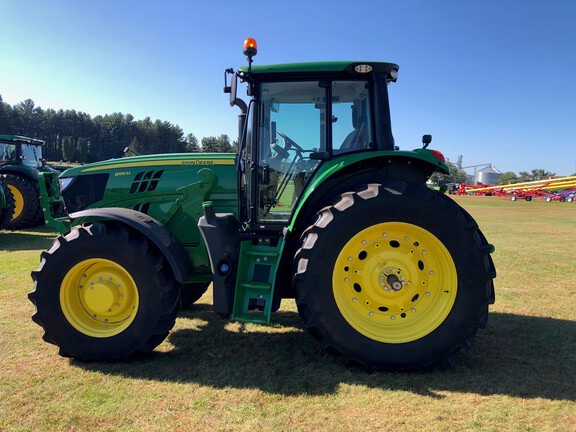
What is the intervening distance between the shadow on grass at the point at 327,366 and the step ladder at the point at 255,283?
0.41 meters

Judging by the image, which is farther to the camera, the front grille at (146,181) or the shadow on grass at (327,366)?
the front grille at (146,181)

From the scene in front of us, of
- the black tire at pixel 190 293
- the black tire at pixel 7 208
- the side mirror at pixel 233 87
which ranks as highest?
the side mirror at pixel 233 87

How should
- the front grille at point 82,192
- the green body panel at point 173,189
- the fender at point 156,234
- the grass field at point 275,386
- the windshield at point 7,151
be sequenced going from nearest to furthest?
the grass field at point 275,386 < the fender at point 156,234 < the green body panel at point 173,189 < the front grille at point 82,192 < the windshield at point 7,151

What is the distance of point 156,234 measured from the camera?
138 inches

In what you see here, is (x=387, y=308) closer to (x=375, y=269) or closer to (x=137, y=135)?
(x=375, y=269)

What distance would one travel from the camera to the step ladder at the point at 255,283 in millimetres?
3469

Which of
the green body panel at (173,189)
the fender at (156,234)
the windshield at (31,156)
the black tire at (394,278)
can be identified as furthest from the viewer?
the windshield at (31,156)

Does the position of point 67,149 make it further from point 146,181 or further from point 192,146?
point 146,181

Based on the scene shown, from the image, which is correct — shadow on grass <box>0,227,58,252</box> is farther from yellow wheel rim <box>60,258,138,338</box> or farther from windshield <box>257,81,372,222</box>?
windshield <box>257,81,372,222</box>

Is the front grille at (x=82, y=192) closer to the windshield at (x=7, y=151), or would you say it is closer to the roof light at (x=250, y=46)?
the roof light at (x=250, y=46)

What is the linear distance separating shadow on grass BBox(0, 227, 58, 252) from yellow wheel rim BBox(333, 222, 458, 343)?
8094mm

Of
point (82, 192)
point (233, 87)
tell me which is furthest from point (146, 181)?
point (233, 87)

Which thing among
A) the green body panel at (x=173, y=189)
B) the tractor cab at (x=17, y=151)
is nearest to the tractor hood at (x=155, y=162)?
the green body panel at (x=173, y=189)

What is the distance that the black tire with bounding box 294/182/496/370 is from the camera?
3197 mm
